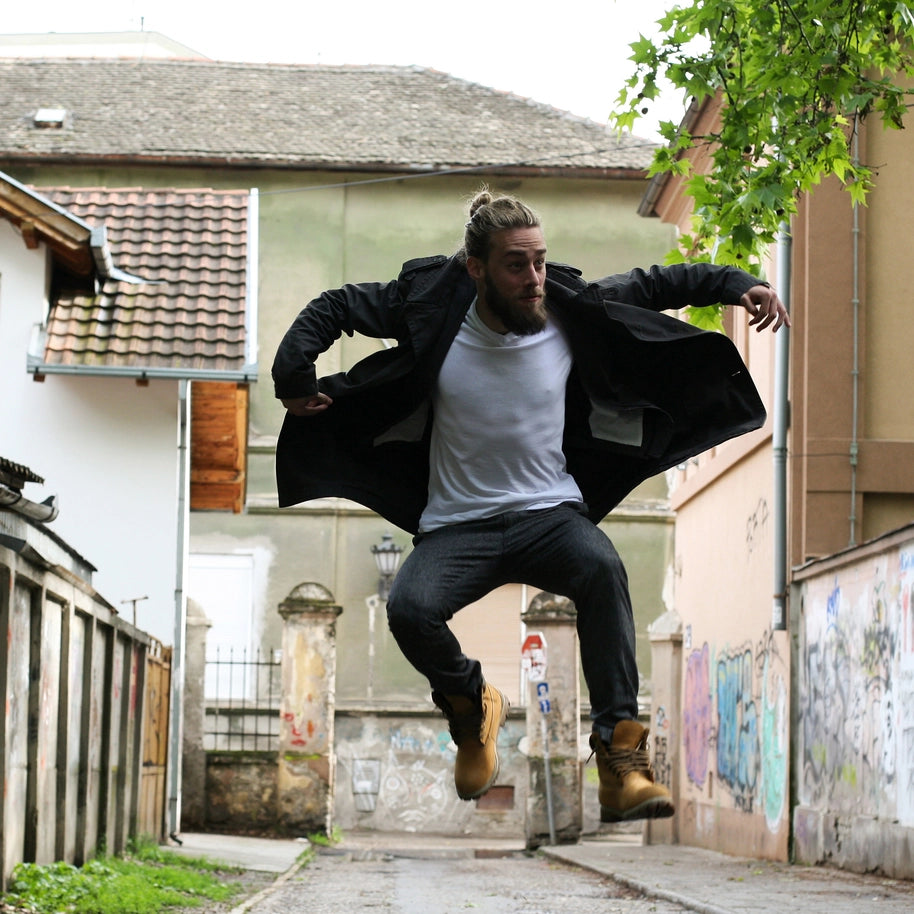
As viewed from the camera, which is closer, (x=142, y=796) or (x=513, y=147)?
(x=142, y=796)

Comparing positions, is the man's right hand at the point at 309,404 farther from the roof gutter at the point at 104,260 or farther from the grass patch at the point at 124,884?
the roof gutter at the point at 104,260

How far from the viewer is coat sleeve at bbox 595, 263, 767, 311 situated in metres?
5.31

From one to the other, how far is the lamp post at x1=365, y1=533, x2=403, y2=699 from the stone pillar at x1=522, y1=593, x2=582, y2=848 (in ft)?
29.0

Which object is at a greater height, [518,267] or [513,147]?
[513,147]

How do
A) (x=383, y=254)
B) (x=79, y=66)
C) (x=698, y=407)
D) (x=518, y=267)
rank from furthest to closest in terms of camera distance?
(x=79, y=66), (x=383, y=254), (x=698, y=407), (x=518, y=267)

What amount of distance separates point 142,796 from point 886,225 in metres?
9.26

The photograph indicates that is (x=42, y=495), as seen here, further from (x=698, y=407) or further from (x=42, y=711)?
(x=698, y=407)

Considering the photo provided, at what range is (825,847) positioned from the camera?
14.7 m

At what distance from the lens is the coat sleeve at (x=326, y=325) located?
5121 millimetres

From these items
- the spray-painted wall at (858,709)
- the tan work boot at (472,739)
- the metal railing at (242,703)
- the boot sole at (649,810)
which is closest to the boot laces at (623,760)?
the boot sole at (649,810)

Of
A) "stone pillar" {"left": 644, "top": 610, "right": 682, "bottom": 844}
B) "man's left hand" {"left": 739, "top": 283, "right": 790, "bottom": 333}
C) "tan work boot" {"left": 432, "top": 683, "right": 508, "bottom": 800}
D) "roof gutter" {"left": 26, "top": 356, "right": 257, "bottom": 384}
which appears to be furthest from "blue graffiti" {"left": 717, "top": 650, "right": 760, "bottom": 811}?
"man's left hand" {"left": 739, "top": 283, "right": 790, "bottom": 333}

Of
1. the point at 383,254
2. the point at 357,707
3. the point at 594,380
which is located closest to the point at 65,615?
the point at 594,380

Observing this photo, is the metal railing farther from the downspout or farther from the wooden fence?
the wooden fence

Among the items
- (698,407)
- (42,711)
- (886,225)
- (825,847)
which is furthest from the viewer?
(886,225)
